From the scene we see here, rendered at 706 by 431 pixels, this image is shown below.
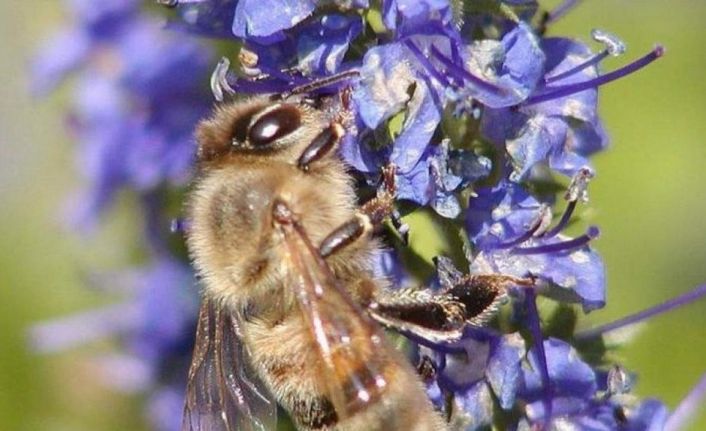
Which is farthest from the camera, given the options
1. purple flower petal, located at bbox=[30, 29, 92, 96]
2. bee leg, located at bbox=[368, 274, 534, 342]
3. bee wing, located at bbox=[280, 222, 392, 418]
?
purple flower petal, located at bbox=[30, 29, 92, 96]

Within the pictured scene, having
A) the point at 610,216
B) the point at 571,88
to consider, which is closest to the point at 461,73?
the point at 571,88

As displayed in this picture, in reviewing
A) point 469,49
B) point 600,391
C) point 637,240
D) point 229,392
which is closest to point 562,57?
point 469,49

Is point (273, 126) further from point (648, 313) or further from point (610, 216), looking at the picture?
point (610, 216)

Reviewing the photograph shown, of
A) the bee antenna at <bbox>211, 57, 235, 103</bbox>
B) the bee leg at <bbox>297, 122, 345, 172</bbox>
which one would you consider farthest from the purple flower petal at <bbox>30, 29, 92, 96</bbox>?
the bee leg at <bbox>297, 122, 345, 172</bbox>

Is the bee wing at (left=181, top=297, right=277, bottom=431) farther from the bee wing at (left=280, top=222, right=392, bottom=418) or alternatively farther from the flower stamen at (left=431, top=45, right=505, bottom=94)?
the flower stamen at (left=431, top=45, right=505, bottom=94)

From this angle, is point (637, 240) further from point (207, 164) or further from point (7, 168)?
point (207, 164)

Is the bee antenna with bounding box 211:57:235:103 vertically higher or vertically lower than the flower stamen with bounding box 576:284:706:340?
higher
